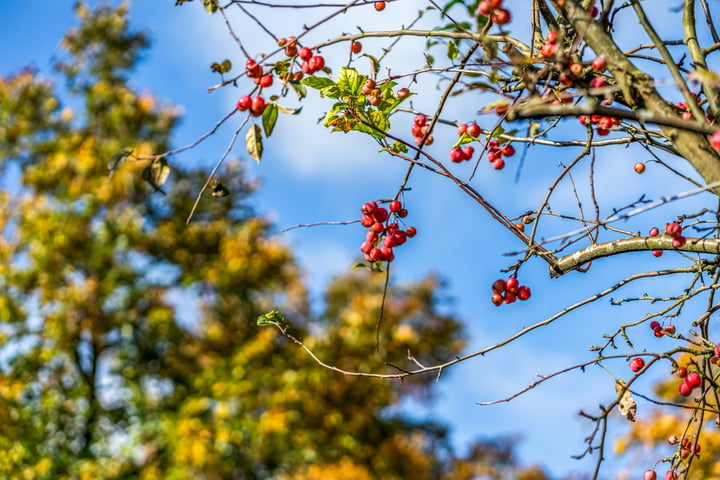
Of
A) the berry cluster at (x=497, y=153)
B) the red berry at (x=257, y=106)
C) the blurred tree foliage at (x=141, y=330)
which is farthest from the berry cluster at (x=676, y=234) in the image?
→ the blurred tree foliage at (x=141, y=330)

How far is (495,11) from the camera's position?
1.33 meters

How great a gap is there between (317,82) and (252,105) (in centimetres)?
19

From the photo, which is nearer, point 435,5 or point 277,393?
point 435,5

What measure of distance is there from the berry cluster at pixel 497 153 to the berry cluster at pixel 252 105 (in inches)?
28.0

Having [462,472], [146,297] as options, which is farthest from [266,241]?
[462,472]

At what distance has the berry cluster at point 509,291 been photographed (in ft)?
5.67

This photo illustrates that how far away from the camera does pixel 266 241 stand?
29.4 ft

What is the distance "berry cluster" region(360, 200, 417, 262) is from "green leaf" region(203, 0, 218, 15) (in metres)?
0.72

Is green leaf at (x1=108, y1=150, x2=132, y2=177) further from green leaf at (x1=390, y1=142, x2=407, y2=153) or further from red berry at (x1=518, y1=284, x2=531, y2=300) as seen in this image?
red berry at (x1=518, y1=284, x2=531, y2=300)

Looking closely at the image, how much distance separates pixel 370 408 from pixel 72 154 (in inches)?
215

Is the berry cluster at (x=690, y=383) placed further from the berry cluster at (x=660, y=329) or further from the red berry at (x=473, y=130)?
the red berry at (x=473, y=130)

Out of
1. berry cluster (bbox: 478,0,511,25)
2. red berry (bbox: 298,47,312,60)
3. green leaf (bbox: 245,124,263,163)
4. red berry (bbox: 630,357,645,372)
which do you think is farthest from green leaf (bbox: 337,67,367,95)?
red berry (bbox: 630,357,645,372)

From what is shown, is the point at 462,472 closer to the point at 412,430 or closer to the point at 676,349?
the point at 412,430

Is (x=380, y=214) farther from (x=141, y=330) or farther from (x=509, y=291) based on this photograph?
(x=141, y=330)
